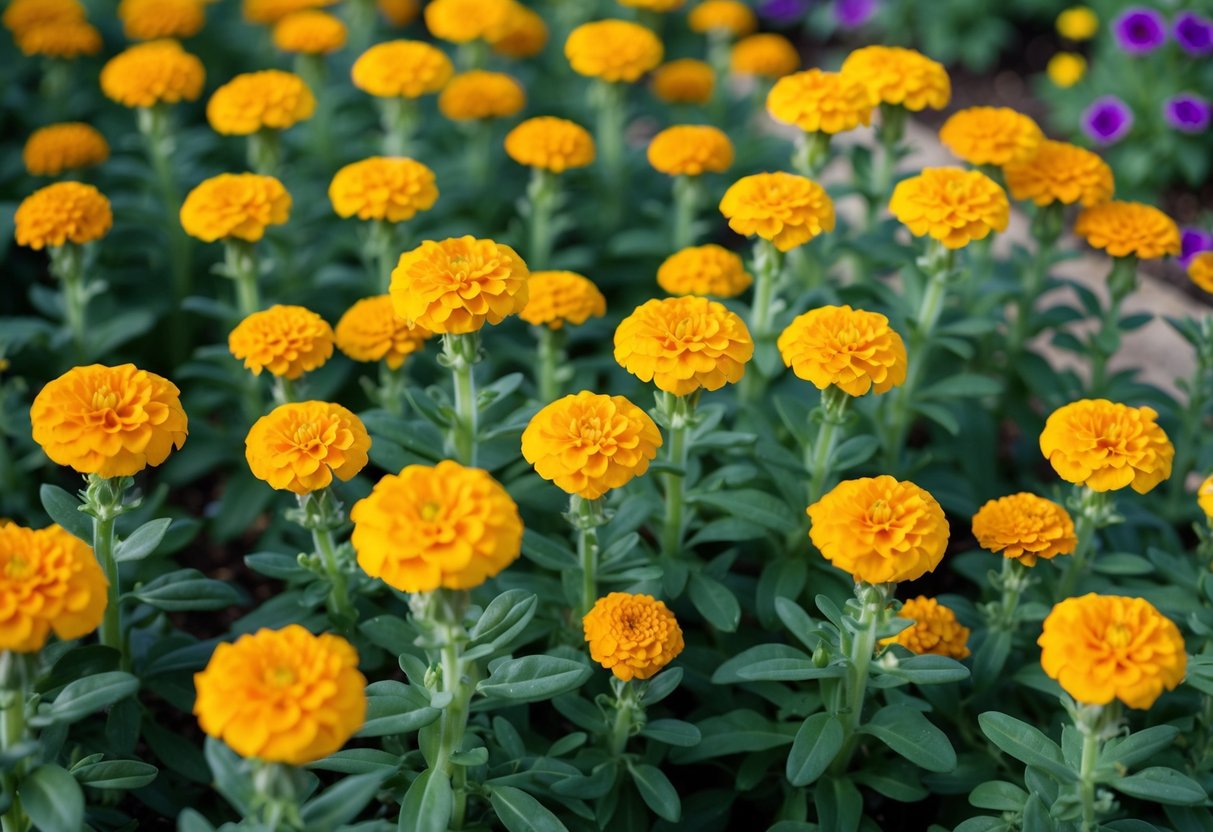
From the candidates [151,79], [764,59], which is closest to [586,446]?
[151,79]

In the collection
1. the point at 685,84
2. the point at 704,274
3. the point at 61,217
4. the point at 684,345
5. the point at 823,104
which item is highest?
the point at 823,104

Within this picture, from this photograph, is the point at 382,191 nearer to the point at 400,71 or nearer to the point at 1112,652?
the point at 400,71

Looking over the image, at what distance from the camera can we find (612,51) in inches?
152

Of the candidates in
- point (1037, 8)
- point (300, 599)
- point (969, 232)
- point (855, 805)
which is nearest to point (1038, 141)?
point (969, 232)

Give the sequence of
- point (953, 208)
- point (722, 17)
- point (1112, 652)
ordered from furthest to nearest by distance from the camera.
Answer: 1. point (722, 17)
2. point (953, 208)
3. point (1112, 652)

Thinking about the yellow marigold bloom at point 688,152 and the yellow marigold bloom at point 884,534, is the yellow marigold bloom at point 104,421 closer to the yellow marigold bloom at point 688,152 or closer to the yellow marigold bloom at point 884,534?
the yellow marigold bloom at point 884,534

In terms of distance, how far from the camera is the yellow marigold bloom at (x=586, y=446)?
2.18 metres

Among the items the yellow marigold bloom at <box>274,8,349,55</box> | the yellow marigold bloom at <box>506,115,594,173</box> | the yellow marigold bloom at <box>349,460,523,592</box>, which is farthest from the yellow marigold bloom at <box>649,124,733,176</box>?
the yellow marigold bloom at <box>349,460,523,592</box>

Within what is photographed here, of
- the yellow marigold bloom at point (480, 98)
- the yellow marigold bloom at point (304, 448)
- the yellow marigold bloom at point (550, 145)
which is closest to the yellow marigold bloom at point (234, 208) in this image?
the yellow marigold bloom at point (550, 145)

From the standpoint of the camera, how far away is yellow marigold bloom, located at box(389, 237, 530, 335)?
2.37 metres

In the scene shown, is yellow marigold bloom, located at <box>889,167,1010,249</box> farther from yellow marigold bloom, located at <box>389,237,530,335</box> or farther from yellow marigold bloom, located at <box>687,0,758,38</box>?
yellow marigold bloom, located at <box>687,0,758,38</box>

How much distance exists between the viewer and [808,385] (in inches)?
139

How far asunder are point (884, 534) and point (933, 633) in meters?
0.58

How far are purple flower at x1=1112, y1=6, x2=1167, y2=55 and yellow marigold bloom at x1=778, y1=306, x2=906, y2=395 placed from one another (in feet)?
11.0
